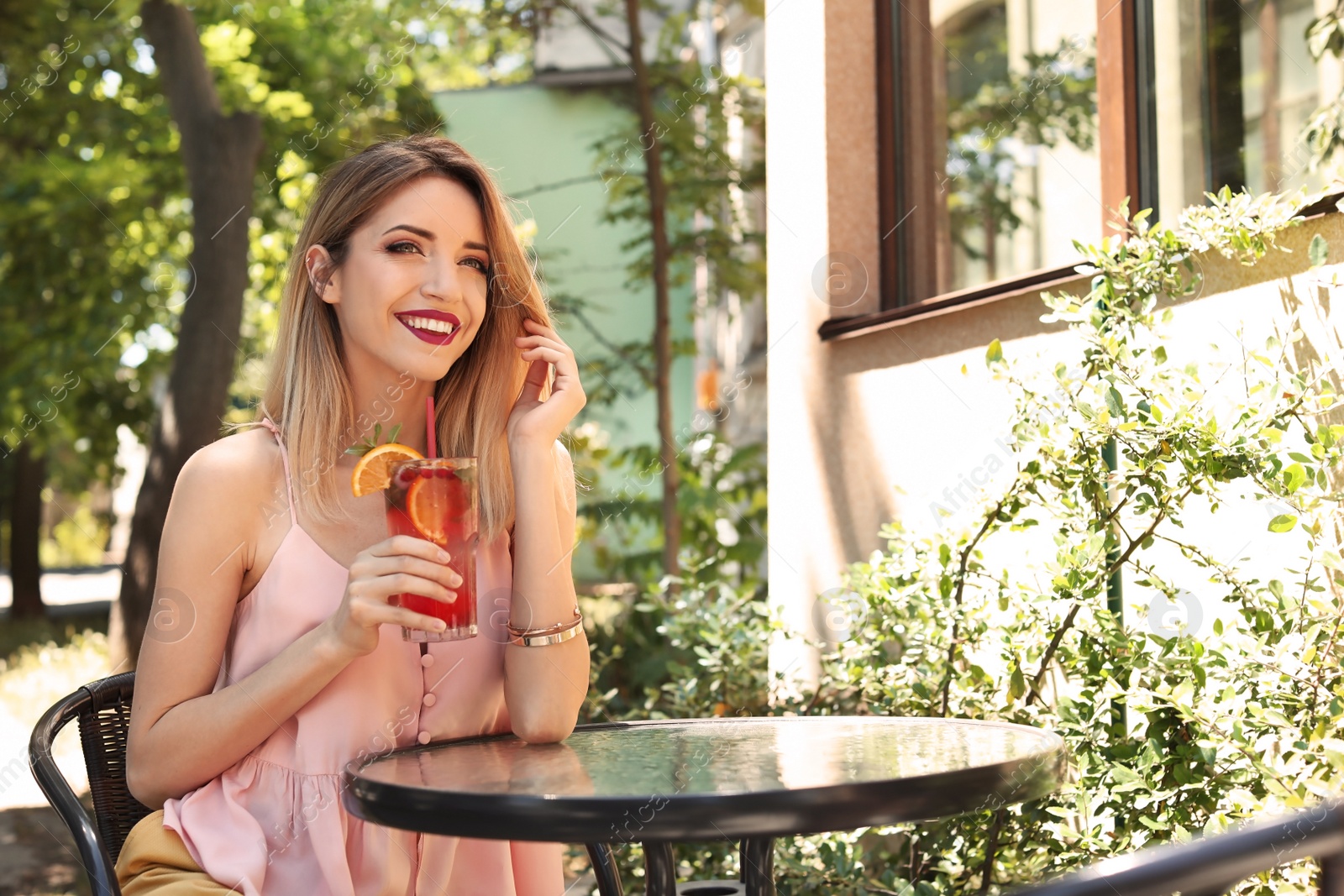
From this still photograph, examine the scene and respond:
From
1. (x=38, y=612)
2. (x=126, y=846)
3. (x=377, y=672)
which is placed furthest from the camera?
(x=38, y=612)

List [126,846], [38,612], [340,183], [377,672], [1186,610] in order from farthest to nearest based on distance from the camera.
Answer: [38,612], [1186,610], [340,183], [377,672], [126,846]

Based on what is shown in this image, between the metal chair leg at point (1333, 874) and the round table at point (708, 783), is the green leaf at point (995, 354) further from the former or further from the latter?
the metal chair leg at point (1333, 874)

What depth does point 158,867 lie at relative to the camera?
178 centimetres

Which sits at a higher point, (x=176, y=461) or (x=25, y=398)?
(x=25, y=398)

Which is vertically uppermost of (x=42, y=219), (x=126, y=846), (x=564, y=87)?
(x=564, y=87)

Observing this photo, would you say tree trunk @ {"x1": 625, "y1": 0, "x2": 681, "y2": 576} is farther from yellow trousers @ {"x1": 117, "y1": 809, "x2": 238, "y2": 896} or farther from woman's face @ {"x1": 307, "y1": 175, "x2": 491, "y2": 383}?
yellow trousers @ {"x1": 117, "y1": 809, "x2": 238, "y2": 896}

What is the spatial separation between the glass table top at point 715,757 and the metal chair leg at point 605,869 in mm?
244

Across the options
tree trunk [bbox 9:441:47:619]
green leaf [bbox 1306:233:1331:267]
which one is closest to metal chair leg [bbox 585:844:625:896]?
green leaf [bbox 1306:233:1331:267]

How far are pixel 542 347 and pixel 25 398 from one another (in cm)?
950

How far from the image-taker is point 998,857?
255cm

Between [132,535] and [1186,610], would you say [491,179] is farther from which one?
[132,535]

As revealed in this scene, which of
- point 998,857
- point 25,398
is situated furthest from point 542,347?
point 25,398

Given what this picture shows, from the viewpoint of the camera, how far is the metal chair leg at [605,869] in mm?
2102

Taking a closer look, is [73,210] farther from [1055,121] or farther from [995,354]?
[995,354]
